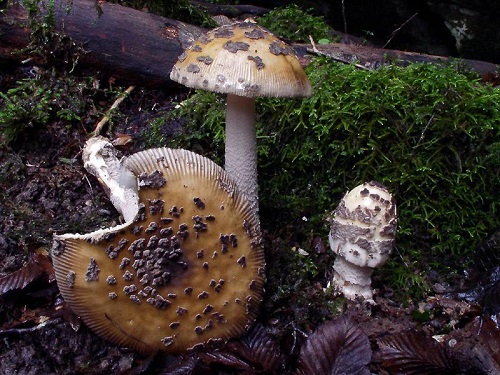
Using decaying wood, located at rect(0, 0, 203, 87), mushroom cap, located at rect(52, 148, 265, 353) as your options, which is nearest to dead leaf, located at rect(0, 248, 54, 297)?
mushroom cap, located at rect(52, 148, 265, 353)

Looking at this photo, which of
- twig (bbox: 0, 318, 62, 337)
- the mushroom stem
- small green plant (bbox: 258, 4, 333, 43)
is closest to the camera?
twig (bbox: 0, 318, 62, 337)

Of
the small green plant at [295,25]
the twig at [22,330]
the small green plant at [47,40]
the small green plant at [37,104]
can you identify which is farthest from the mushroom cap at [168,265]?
the small green plant at [295,25]

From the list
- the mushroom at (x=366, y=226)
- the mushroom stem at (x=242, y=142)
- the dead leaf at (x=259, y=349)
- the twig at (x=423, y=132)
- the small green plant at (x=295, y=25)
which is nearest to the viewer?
the dead leaf at (x=259, y=349)

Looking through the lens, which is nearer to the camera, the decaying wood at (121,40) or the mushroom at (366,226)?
the mushroom at (366,226)

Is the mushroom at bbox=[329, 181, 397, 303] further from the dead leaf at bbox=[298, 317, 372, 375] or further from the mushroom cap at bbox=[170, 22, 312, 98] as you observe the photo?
the mushroom cap at bbox=[170, 22, 312, 98]

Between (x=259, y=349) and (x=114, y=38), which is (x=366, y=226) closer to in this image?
(x=259, y=349)

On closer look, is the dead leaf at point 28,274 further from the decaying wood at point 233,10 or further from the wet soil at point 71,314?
the decaying wood at point 233,10
